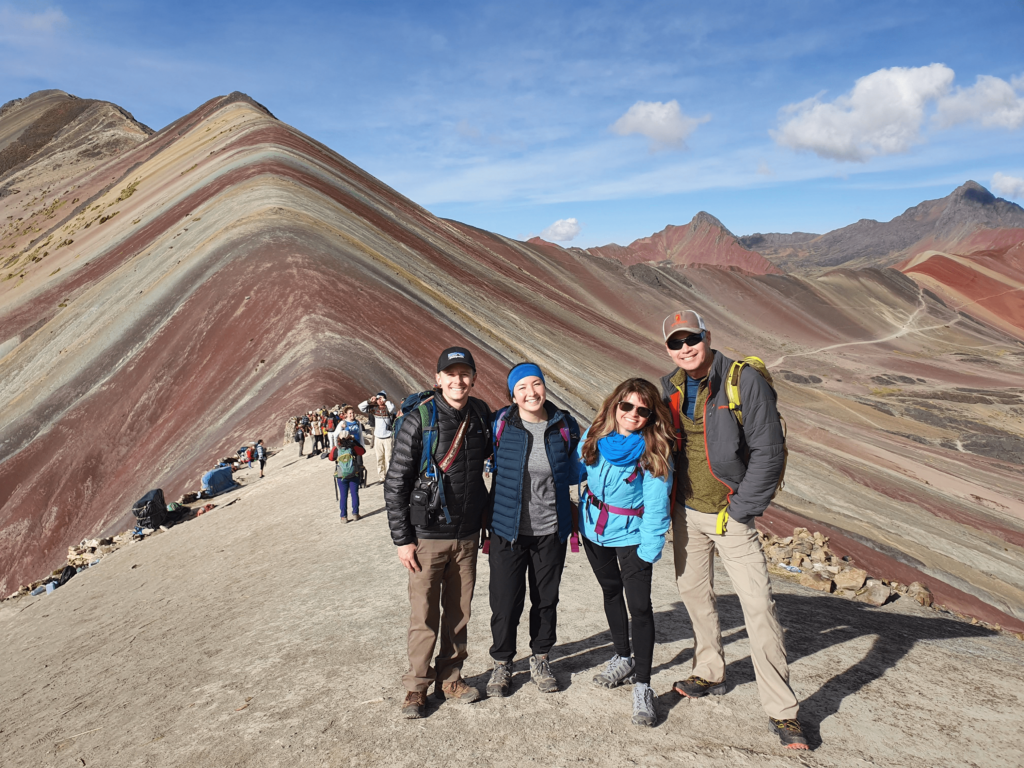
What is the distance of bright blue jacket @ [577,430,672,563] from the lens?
3623mm

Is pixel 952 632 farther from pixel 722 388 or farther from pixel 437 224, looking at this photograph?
pixel 437 224

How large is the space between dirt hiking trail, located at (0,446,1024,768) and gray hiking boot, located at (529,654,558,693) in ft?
0.21

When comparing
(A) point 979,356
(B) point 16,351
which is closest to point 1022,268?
(A) point 979,356

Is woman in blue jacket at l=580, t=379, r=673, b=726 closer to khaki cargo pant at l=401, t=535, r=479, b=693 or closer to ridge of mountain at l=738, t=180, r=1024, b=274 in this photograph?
khaki cargo pant at l=401, t=535, r=479, b=693

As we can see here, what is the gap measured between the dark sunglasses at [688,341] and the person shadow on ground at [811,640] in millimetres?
2225

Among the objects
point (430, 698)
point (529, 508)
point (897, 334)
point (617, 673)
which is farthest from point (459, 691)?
point (897, 334)

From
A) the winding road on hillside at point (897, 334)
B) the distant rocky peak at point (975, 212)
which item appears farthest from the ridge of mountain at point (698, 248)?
the distant rocky peak at point (975, 212)

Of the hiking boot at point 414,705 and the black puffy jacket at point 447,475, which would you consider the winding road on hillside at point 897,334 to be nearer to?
the black puffy jacket at point 447,475

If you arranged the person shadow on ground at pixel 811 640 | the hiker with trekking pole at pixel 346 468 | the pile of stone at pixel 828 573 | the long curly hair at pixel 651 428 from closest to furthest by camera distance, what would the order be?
the long curly hair at pixel 651 428 < the person shadow on ground at pixel 811 640 < the pile of stone at pixel 828 573 < the hiker with trekking pole at pixel 346 468

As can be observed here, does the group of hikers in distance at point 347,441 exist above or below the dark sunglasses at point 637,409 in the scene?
below

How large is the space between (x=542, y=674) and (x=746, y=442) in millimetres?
1999

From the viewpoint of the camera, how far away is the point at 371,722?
3.76 m

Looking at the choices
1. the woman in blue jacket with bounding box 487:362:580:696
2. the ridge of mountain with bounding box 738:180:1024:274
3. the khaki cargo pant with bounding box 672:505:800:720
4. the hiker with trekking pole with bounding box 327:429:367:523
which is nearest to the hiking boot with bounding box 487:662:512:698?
the woman in blue jacket with bounding box 487:362:580:696

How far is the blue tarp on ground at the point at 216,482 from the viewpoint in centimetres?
1261
